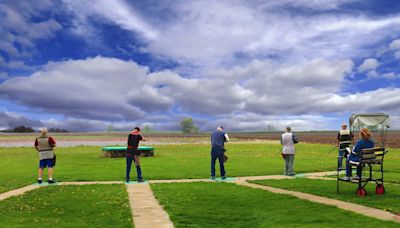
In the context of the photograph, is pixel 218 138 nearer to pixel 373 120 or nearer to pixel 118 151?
pixel 373 120

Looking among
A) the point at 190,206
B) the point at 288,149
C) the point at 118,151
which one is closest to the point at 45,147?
the point at 190,206

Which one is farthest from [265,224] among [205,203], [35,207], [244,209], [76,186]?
[76,186]

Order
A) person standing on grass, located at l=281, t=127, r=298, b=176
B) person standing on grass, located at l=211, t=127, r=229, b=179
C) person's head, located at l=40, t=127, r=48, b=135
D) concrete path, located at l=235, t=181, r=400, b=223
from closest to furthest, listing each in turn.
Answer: concrete path, located at l=235, t=181, r=400, b=223, person's head, located at l=40, t=127, r=48, b=135, person standing on grass, located at l=211, t=127, r=229, b=179, person standing on grass, located at l=281, t=127, r=298, b=176

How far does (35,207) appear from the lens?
41.6ft

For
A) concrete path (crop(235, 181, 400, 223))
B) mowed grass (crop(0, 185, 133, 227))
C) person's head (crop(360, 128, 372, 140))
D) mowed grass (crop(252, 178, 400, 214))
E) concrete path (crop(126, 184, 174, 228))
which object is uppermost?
person's head (crop(360, 128, 372, 140))

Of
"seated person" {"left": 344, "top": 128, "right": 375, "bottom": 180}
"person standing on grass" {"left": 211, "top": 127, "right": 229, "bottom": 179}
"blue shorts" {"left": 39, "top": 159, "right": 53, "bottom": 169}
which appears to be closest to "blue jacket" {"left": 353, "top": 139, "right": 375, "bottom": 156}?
"seated person" {"left": 344, "top": 128, "right": 375, "bottom": 180}

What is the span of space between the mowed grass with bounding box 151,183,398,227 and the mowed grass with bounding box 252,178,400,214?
151 centimetres

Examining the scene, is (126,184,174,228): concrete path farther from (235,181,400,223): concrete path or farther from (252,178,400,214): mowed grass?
(252,178,400,214): mowed grass

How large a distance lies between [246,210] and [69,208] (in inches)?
203

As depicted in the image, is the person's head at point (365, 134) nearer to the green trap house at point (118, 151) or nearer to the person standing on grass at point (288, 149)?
the person standing on grass at point (288, 149)

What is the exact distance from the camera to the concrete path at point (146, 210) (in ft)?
32.9

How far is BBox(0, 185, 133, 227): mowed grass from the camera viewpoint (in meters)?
10.4

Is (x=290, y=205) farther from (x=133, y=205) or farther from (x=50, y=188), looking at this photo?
(x=50, y=188)

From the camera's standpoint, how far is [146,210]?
38.7 ft
